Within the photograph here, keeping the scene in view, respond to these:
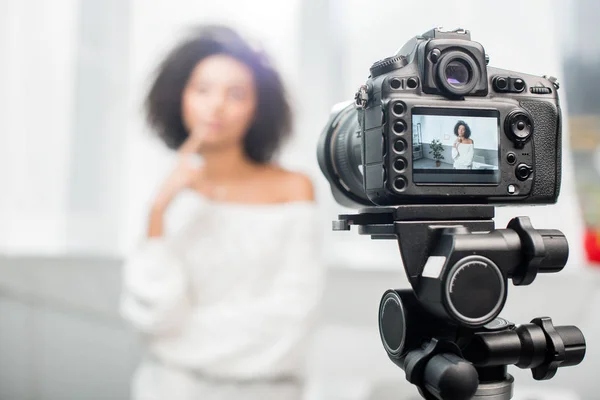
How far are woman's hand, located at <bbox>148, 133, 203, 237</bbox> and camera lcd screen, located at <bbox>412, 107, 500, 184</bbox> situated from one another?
1127 mm

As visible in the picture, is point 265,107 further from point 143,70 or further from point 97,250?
point 97,250

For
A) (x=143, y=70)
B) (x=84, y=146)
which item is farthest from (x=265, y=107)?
(x=84, y=146)

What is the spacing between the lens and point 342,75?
1843mm

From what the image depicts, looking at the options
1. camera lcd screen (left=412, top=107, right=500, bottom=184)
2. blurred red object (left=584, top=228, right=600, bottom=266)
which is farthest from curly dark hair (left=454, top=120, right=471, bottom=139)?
blurred red object (left=584, top=228, right=600, bottom=266)

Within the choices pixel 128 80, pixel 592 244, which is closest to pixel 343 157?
pixel 592 244

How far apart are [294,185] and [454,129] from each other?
1.04 m

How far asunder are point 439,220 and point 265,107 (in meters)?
1.13

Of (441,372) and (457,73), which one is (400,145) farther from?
(441,372)

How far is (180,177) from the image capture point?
164 centimetres

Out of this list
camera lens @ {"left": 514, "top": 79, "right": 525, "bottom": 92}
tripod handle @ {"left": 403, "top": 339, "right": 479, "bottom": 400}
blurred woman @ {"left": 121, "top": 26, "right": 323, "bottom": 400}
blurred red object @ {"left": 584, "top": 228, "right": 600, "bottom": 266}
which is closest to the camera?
tripod handle @ {"left": 403, "top": 339, "right": 479, "bottom": 400}

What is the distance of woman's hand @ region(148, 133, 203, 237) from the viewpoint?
5.27 feet

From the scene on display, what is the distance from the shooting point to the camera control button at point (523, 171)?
643 millimetres

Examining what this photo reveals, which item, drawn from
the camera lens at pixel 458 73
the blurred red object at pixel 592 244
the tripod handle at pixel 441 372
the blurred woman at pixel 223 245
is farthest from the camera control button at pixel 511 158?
the blurred red object at pixel 592 244

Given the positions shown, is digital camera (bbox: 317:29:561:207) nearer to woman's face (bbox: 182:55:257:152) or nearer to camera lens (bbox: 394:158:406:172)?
camera lens (bbox: 394:158:406:172)
